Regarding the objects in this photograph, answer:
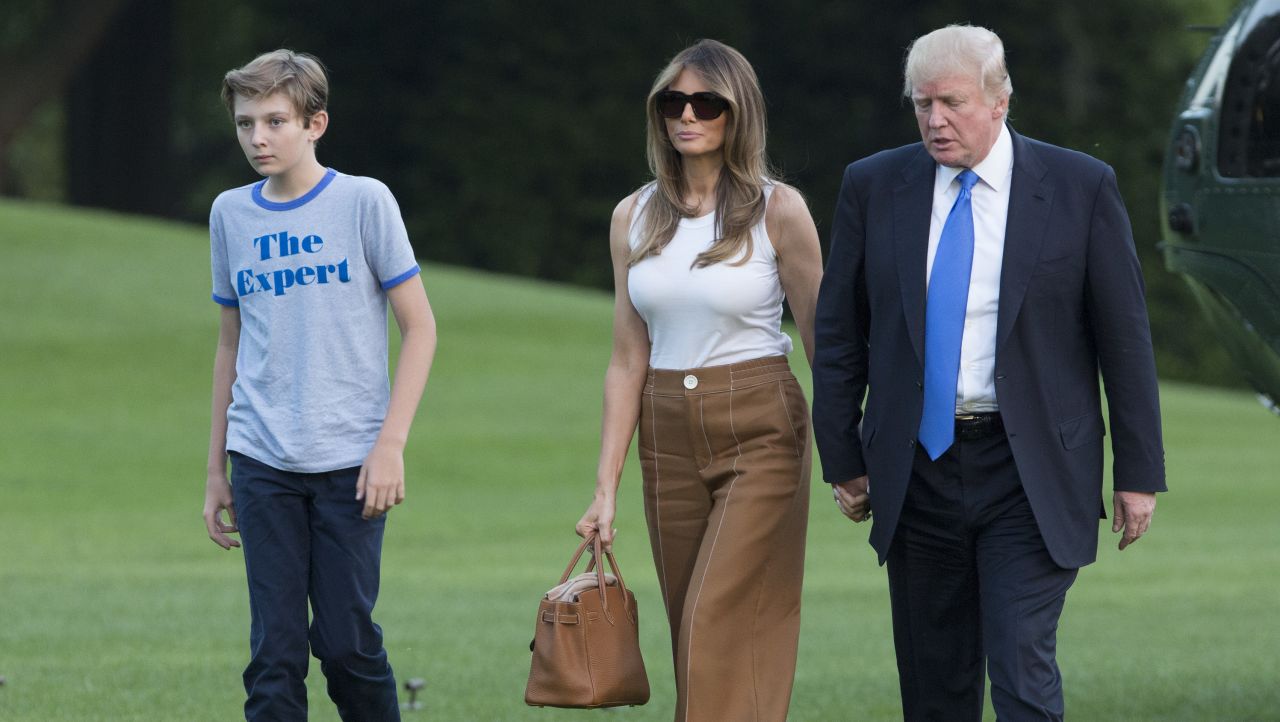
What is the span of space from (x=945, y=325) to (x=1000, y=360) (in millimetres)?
167

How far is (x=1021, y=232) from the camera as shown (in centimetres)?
466

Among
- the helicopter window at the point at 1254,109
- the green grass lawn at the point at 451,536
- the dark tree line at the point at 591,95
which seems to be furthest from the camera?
the dark tree line at the point at 591,95

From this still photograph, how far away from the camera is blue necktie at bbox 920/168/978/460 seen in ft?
15.4

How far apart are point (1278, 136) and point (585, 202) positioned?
35032mm

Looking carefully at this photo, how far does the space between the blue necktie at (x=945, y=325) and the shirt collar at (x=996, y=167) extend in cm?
7

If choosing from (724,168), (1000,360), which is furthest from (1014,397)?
(724,168)

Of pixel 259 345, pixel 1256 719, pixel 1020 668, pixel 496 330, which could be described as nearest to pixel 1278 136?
pixel 1256 719

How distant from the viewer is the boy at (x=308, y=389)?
491cm

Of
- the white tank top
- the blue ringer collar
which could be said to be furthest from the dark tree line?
the blue ringer collar

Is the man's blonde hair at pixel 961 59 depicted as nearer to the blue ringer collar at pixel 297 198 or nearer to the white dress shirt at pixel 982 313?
the white dress shirt at pixel 982 313

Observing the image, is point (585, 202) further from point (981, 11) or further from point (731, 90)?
point (731, 90)

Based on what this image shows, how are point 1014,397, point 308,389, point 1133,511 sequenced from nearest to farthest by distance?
point 1014,397
point 1133,511
point 308,389

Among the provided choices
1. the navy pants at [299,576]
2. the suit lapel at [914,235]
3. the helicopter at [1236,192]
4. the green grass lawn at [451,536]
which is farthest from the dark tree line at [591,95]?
Result: the navy pants at [299,576]

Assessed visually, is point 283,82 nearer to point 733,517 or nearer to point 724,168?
point 724,168
